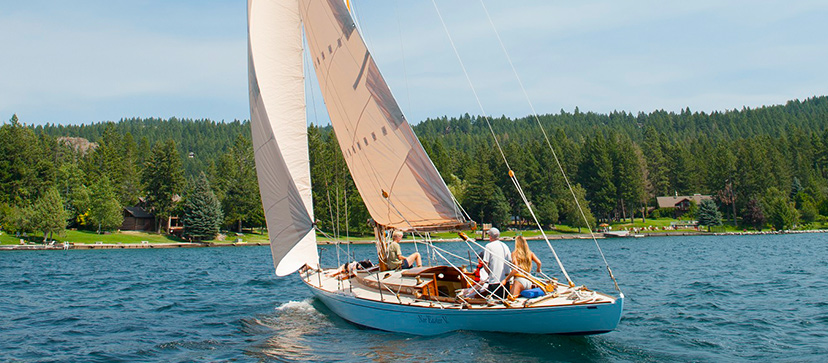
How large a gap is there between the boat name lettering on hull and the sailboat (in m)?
0.02

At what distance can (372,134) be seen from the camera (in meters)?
14.2

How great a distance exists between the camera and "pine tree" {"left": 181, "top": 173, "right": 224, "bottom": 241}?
7531 centimetres

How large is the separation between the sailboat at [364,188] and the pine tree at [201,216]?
60.2m

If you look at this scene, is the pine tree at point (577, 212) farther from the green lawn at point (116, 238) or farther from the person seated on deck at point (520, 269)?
the person seated on deck at point (520, 269)

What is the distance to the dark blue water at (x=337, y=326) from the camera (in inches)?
454

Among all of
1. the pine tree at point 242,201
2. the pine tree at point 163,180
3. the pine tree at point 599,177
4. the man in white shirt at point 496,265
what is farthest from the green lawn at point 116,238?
the man in white shirt at point 496,265

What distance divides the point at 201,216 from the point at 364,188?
65257 millimetres

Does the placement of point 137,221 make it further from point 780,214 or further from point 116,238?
point 780,214

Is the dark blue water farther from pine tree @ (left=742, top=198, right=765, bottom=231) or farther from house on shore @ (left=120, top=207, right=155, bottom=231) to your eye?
pine tree @ (left=742, top=198, right=765, bottom=231)

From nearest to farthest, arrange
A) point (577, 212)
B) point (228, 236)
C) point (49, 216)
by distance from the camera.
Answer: point (49, 216)
point (228, 236)
point (577, 212)

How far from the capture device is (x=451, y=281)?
46.0ft

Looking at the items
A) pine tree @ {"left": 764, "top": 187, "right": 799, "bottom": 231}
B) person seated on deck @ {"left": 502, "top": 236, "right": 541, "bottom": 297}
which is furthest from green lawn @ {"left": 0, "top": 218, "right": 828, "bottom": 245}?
person seated on deck @ {"left": 502, "top": 236, "right": 541, "bottom": 297}

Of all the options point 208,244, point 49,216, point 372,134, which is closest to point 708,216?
point 208,244

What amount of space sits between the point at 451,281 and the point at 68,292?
16968mm
